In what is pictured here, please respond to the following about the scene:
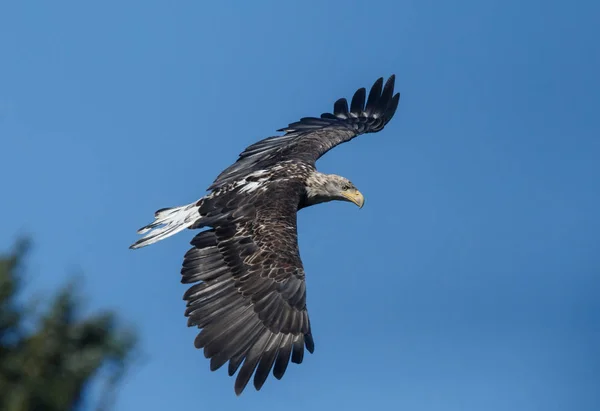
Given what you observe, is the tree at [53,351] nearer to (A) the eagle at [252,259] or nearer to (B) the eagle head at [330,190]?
(A) the eagle at [252,259]

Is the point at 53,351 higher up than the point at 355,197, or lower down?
lower down

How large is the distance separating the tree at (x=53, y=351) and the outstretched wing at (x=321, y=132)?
376 inches

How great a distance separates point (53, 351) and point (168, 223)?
885cm

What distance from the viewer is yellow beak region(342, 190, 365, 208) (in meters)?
11.3

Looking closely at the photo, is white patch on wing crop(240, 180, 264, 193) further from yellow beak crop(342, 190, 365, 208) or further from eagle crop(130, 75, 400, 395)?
yellow beak crop(342, 190, 365, 208)

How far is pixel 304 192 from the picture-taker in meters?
10.5

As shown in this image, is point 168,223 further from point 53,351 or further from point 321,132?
point 53,351

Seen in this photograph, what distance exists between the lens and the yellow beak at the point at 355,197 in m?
11.3

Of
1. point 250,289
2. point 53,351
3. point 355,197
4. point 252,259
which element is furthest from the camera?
point 355,197

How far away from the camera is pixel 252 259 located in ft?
27.8

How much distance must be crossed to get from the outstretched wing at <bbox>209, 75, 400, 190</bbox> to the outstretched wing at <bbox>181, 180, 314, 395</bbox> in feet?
6.52

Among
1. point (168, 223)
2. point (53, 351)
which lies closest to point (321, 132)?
point (168, 223)

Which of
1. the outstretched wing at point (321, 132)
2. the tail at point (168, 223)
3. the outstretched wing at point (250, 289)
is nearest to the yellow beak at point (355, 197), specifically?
the outstretched wing at point (321, 132)

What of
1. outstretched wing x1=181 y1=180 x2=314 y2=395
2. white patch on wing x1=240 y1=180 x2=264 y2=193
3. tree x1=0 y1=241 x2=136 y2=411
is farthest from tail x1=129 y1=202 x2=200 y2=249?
tree x1=0 y1=241 x2=136 y2=411
